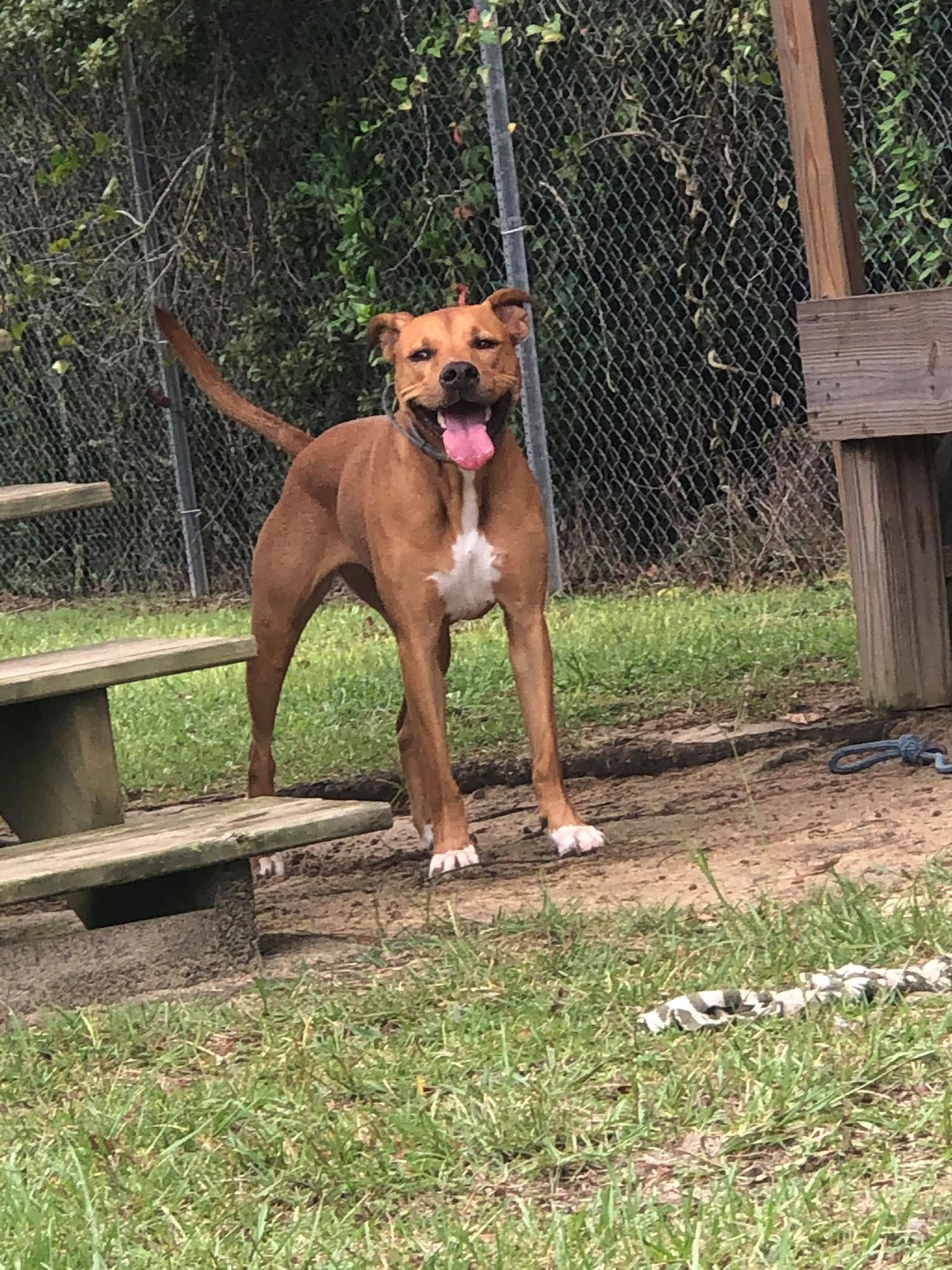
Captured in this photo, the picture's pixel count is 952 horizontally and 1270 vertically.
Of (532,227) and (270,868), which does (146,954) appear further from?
(532,227)

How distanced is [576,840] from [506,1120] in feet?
6.28

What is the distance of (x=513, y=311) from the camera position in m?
4.86

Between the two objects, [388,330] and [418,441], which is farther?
[388,330]

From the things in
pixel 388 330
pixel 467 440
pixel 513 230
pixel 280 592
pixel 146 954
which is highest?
pixel 513 230

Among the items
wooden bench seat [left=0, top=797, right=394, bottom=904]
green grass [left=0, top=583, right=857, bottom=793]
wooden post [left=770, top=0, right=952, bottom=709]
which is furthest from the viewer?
green grass [left=0, top=583, right=857, bottom=793]

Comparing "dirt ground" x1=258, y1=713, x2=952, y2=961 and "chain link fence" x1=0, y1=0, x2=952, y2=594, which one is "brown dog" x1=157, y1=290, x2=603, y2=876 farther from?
"chain link fence" x1=0, y1=0, x2=952, y2=594

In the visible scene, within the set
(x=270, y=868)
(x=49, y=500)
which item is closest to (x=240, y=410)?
(x=270, y=868)

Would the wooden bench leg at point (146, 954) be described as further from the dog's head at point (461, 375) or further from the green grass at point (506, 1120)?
the dog's head at point (461, 375)

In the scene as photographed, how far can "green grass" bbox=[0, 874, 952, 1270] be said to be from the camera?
2203mm

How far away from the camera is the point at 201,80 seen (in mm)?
10234

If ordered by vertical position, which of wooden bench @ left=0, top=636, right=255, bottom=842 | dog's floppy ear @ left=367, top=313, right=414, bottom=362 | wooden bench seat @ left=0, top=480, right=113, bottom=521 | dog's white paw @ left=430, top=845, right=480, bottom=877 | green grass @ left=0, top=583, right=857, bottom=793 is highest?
dog's floppy ear @ left=367, top=313, right=414, bottom=362

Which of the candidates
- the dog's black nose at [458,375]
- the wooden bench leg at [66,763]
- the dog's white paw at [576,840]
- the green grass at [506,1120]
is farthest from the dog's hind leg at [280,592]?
the green grass at [506,1120]

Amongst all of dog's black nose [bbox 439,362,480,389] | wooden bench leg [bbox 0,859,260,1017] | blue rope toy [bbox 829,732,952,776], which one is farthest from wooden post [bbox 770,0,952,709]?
wooden bench leg [bbox 0,859,260,1017]

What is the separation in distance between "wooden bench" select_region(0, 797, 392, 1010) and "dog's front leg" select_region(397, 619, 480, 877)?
29.5 inches
